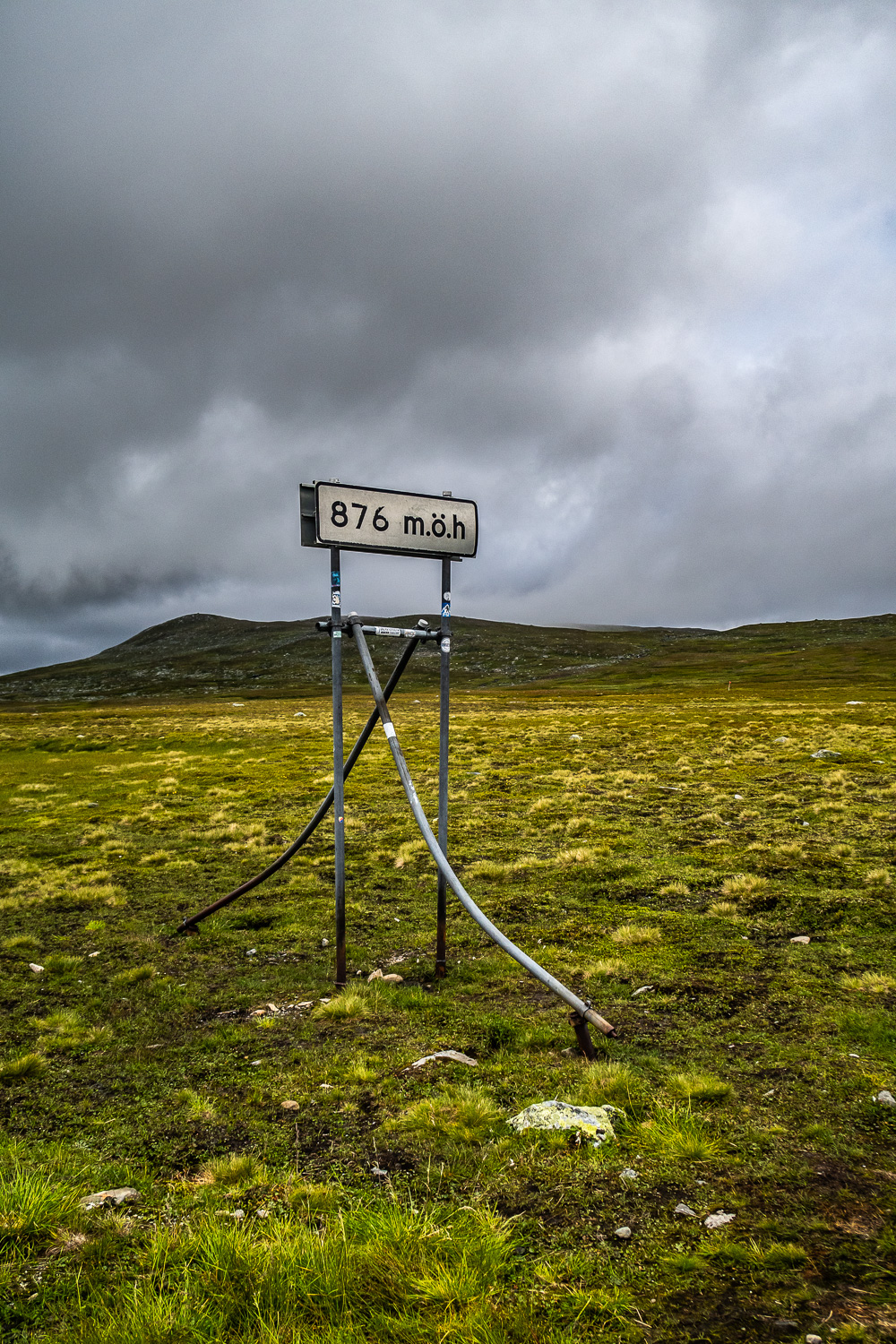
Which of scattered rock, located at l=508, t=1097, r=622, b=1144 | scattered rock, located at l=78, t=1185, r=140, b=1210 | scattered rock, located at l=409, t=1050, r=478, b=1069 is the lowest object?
scattered rock, located at l=409, t=1050, r=478, b=1069

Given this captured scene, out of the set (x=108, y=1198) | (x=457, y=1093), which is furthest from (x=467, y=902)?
(x=108, y=1198)

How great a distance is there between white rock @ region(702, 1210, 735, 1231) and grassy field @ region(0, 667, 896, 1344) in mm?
65

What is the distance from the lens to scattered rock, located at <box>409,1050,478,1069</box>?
267 inches

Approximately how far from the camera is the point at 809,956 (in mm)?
9250

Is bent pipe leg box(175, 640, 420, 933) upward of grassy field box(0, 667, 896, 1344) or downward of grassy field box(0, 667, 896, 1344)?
upward

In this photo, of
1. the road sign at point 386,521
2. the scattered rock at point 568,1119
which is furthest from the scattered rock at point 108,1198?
the road sign at point 386,521

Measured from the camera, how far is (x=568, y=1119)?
17.7 ft

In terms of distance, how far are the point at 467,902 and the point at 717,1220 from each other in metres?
3.50

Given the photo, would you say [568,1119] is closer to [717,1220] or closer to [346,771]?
[717,1220]

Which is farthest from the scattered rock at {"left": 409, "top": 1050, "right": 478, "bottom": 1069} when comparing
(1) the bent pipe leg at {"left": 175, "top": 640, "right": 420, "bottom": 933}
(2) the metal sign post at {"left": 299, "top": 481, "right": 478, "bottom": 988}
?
(1) the bent pipe leg at {"left": 175, "top": 640, "right": 420, "bottom": 933}

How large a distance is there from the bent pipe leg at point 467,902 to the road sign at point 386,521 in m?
1.15

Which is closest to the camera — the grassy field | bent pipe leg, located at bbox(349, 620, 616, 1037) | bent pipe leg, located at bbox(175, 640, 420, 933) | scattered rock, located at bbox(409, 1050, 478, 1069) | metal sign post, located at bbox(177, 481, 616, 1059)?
the grassy field

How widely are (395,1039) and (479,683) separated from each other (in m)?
145

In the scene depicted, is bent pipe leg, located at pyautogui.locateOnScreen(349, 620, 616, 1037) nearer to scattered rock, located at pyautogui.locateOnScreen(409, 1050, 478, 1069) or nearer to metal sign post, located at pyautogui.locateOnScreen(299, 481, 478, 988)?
metal sign post, located at pyautogui.locateOnScreen(299, 481, 478, 988)
